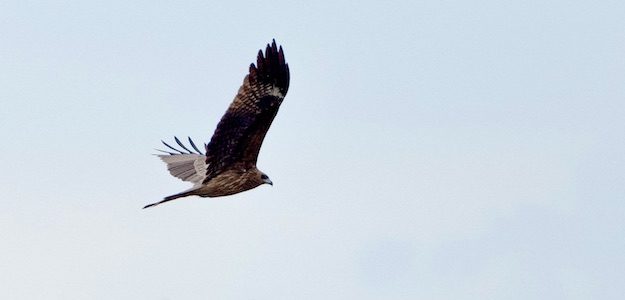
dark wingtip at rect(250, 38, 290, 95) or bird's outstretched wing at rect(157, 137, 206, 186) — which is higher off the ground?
dark wingtip at rect(250, 38, 290, 95)

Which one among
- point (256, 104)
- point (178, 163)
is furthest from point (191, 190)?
point (178, 163)

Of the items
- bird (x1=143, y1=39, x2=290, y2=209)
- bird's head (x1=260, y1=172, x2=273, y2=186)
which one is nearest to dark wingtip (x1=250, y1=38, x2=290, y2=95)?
bird (x1=143, y1=39, x2=290, y2=209)

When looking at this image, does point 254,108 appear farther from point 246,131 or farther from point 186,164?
point 186,164

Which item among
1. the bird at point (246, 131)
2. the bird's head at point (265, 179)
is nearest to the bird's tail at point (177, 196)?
the bird at point (246, 131)

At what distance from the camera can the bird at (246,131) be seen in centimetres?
2203

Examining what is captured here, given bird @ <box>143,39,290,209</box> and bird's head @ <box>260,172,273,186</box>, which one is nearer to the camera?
bird @ <box>143,39,290,209</box>

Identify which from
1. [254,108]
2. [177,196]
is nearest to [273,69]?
[254,108]

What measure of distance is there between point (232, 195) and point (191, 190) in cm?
110

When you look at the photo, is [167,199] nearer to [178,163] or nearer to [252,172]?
[252,172]

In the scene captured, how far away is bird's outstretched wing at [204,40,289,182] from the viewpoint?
22000 millimetres

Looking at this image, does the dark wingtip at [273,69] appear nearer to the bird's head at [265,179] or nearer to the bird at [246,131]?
the bird at [246,131]

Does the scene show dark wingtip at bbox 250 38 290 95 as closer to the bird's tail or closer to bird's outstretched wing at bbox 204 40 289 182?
bird's outstretched wing at bbox 204 40 289 182

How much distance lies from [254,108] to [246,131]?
1.37 feet

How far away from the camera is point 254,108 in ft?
73.0
